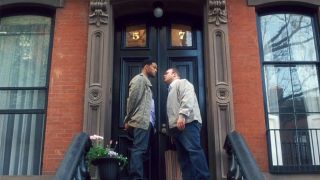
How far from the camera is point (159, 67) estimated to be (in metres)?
9.56

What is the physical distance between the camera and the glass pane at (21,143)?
888cm

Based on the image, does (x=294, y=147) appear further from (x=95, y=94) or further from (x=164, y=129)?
(x=95, y=94)

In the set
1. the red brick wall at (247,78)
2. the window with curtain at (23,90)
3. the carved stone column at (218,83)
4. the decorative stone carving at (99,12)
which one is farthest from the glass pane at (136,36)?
the red brick wall at (247,78)

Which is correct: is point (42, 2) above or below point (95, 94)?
above

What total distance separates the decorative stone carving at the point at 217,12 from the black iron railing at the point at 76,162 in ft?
10.6

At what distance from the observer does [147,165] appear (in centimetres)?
888

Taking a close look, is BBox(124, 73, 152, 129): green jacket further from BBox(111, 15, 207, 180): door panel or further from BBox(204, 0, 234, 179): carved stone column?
BBox(204, 0, 234, 179): carved stone column

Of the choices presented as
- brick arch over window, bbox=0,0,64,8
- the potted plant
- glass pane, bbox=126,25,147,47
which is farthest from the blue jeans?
brick arch over window, bbox=0,0,64,8

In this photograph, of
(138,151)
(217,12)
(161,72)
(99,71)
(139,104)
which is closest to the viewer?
(138,151)

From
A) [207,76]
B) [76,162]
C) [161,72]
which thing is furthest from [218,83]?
[76,162]

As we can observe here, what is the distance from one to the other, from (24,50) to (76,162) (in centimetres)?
Answer: 357

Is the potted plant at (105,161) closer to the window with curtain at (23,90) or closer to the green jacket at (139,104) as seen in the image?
the green jacket at (139,104)

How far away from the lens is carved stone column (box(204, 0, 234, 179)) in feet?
27.9

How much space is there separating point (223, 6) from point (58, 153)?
3940 millimetres
